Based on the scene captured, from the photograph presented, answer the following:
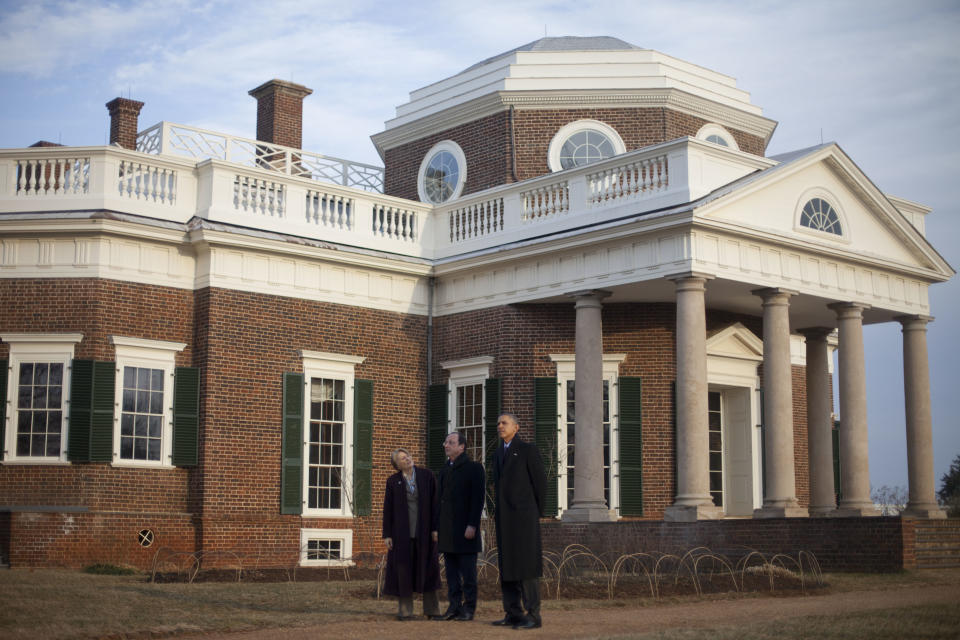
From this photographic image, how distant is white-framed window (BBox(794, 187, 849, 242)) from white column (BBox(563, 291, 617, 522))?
12.5 ft

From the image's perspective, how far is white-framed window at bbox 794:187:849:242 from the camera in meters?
21.5

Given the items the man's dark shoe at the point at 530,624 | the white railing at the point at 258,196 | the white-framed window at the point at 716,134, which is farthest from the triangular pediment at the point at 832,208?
the man's dark shoe at the point at 530,624

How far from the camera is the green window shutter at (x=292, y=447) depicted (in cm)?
2130

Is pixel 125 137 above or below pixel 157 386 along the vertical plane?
above

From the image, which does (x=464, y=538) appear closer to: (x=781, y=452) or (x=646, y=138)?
(x=781, y=452)

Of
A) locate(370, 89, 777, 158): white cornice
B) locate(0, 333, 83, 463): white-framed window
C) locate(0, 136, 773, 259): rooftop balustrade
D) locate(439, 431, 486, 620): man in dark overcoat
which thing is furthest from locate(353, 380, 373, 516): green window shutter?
locate(439, 431, 486, 620): man in dark overcoat

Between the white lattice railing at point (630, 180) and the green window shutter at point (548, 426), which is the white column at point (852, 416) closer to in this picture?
the white lattice railing at point (630, 180)

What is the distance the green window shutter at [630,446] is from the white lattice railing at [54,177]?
34.1ft

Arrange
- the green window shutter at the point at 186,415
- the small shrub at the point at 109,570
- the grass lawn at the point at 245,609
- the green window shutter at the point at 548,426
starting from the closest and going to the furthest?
1. the grass lawn at the point at 245,609
2. the small shrub at the point at 109,570
3. the green window shutter at the point at 186,415
4. the green window shutter at the point at 548,426

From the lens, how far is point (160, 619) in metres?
11.6

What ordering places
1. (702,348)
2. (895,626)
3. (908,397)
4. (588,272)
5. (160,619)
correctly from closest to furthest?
(895,626) < (160,619) < (702,348) < (588,272) < (908,397)

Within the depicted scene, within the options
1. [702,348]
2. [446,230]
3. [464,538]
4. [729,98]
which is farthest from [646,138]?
[464,538]

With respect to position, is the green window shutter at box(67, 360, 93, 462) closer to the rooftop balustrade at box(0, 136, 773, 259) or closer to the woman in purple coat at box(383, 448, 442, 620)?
the rooftop balustrade at box(0, 136, 773, 259)

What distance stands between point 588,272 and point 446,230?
4207mm
